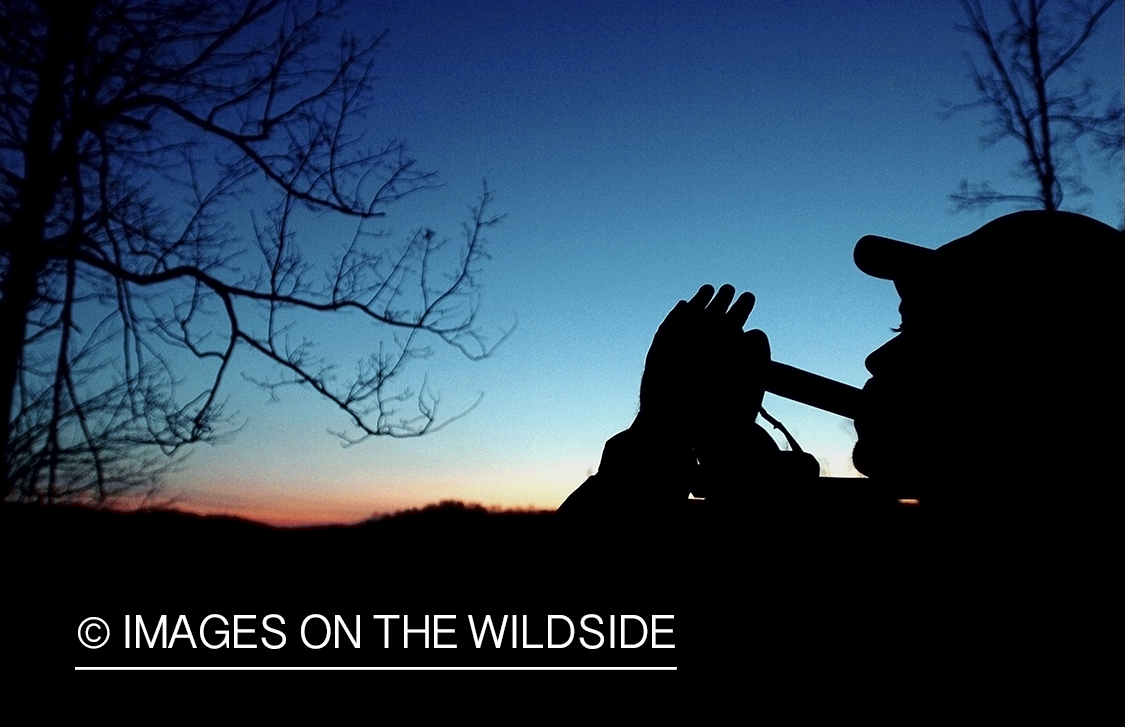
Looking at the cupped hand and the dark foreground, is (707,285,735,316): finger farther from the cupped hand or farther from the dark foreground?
the dark foreground

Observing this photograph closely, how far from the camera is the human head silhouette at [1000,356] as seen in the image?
876 mm

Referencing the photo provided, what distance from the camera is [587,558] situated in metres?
1.30

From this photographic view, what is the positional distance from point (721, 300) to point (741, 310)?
5cm

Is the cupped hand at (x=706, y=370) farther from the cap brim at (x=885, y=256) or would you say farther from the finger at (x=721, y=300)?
the cap brim at (x=885, y=256)

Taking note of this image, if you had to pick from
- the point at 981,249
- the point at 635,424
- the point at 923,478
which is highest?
the point at 981,249

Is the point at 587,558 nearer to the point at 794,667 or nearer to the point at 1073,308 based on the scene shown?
the point at 794,667

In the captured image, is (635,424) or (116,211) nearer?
(635,424)

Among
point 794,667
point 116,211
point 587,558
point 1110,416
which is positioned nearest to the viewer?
point 1110,416

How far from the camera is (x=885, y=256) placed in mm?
1062

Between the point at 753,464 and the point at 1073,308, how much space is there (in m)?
0.59

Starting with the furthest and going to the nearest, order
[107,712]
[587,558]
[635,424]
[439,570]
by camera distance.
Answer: [439,570]
[107,712]
[635,424]
[587,558]

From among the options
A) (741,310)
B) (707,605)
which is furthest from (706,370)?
(707,605)

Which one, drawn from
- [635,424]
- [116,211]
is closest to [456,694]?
[635,424]

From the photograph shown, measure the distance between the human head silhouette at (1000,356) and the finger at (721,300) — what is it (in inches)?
18.1
